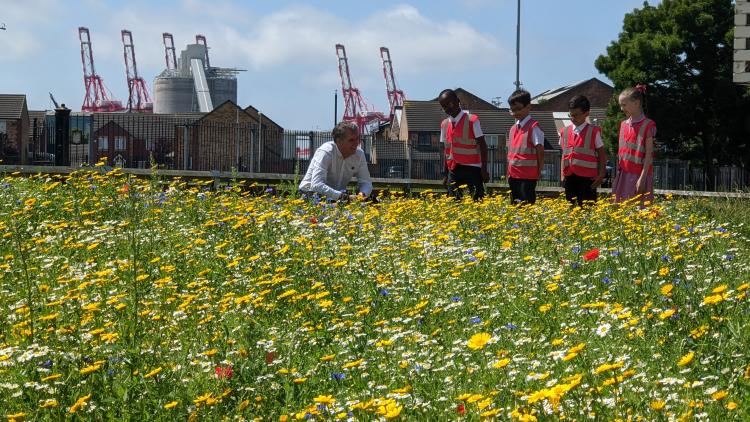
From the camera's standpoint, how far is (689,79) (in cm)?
4612

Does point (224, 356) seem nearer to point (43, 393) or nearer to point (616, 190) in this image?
point (43, 393)

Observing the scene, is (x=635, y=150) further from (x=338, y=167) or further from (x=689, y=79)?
(x=689, y=79)

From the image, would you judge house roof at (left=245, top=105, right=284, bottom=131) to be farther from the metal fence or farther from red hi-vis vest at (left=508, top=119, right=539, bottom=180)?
red hi-vis vest at (left=508, top=119, right=539, bottom=180)

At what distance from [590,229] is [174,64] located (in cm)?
19004

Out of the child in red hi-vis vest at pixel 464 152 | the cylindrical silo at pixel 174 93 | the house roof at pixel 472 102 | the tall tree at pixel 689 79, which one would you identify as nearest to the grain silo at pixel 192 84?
the cylindrical silo at pixel 174 93

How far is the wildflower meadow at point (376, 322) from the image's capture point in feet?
10.6

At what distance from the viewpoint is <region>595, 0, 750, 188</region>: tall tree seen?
147 ft

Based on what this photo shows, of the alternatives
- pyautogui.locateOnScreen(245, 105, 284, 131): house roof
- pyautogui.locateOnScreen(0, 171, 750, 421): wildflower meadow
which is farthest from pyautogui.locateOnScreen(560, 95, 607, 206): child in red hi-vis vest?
pyautogui.locateOnScreen(245, 105, 284, 131): house roof

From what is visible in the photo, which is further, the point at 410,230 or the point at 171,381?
the point at 410,230

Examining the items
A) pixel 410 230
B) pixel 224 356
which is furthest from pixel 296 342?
pixel 410 230

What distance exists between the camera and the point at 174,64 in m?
192

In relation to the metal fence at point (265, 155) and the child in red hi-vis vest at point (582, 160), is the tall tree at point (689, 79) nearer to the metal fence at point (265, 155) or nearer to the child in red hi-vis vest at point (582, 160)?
the metal fence at point (265, 155)

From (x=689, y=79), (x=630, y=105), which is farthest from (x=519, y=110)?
(x=689, y=79)

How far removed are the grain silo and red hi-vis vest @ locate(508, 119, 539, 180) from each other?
137090 mm
